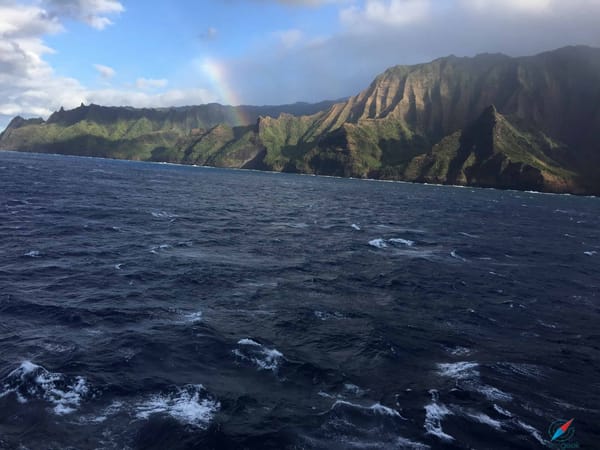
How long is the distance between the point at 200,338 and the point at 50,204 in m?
68.2

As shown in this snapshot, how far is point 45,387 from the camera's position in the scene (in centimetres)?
2162

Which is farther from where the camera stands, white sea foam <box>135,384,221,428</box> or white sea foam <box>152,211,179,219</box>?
white sea foam <box>152,211,179,219</box>

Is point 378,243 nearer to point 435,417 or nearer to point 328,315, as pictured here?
point 328,315

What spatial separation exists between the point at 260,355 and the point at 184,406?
6748 millimetres

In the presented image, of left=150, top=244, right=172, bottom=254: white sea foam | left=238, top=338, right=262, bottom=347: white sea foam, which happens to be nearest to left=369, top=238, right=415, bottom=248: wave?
left=150, top=244, right=172, bottom=254: white sea foam

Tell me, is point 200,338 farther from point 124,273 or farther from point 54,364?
point 124,273

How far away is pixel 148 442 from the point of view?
18.1 metres

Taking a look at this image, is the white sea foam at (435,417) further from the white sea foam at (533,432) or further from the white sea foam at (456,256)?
the white sea foam at (456,256)

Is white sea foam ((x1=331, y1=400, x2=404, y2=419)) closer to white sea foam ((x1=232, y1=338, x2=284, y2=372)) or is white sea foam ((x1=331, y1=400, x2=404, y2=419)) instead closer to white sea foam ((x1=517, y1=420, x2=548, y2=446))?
white sea foam ((x1=232, y1=338, x2=284, y2=372))

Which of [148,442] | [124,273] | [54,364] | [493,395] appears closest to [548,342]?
[493,395]

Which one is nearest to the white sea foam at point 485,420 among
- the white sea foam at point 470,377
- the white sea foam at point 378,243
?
the white sea foam at point 470,377

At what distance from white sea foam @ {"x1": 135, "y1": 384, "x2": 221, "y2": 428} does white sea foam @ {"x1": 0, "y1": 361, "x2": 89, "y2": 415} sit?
3481 mm
